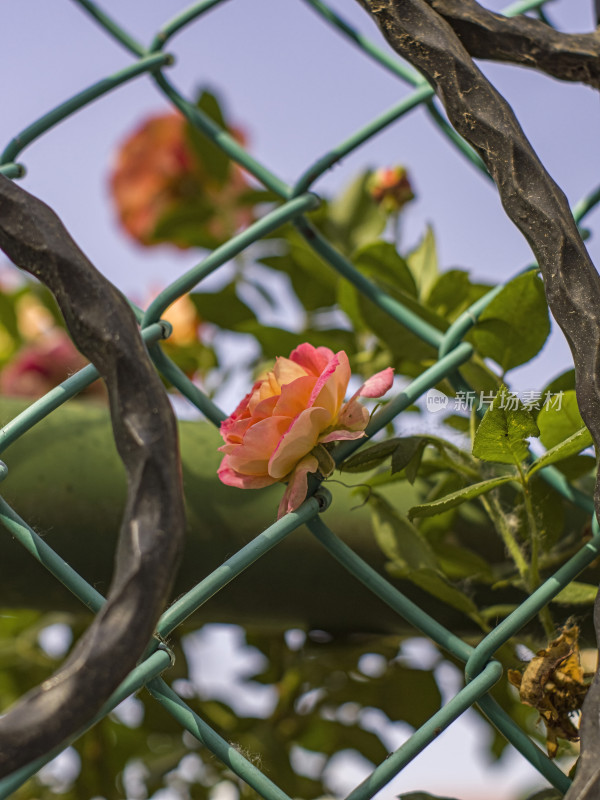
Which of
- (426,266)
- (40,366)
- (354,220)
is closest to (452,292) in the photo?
(426,266)

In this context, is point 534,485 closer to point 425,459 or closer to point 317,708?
point 425,459

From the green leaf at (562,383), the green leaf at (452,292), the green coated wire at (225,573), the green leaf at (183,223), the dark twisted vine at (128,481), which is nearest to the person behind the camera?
the dark twisted vine at (128,481)

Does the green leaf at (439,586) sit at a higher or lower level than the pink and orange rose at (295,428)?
lower

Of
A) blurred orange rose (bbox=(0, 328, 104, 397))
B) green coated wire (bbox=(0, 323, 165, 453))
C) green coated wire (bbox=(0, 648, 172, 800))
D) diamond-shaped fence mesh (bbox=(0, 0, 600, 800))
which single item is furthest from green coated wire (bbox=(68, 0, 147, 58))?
blurred orange rose (bbox=(0, 328, 104, 397))

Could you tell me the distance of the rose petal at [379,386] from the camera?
0.34 m

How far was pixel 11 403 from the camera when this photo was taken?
1.58 feet

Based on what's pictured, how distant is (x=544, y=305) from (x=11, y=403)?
29 centimetres

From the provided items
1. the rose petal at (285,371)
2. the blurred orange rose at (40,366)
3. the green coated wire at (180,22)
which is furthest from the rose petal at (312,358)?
the blurred orange rose at (40,366)

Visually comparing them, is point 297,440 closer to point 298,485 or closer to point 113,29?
point 298,485

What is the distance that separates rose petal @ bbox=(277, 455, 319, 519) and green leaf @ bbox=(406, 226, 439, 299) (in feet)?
0.78

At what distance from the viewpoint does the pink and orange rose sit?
333mm

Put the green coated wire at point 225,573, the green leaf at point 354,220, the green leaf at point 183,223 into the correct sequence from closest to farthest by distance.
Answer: the green coated wire at point 225,573 < the green leaf at point 354,220 < the green leaf at point 183,223

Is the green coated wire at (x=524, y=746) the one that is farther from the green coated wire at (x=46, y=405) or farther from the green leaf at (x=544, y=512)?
the green coated wire at (x=46, y=405)

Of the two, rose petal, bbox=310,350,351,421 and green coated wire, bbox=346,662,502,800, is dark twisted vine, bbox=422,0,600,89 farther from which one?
green coated wire, bbox=346,662,502,800
